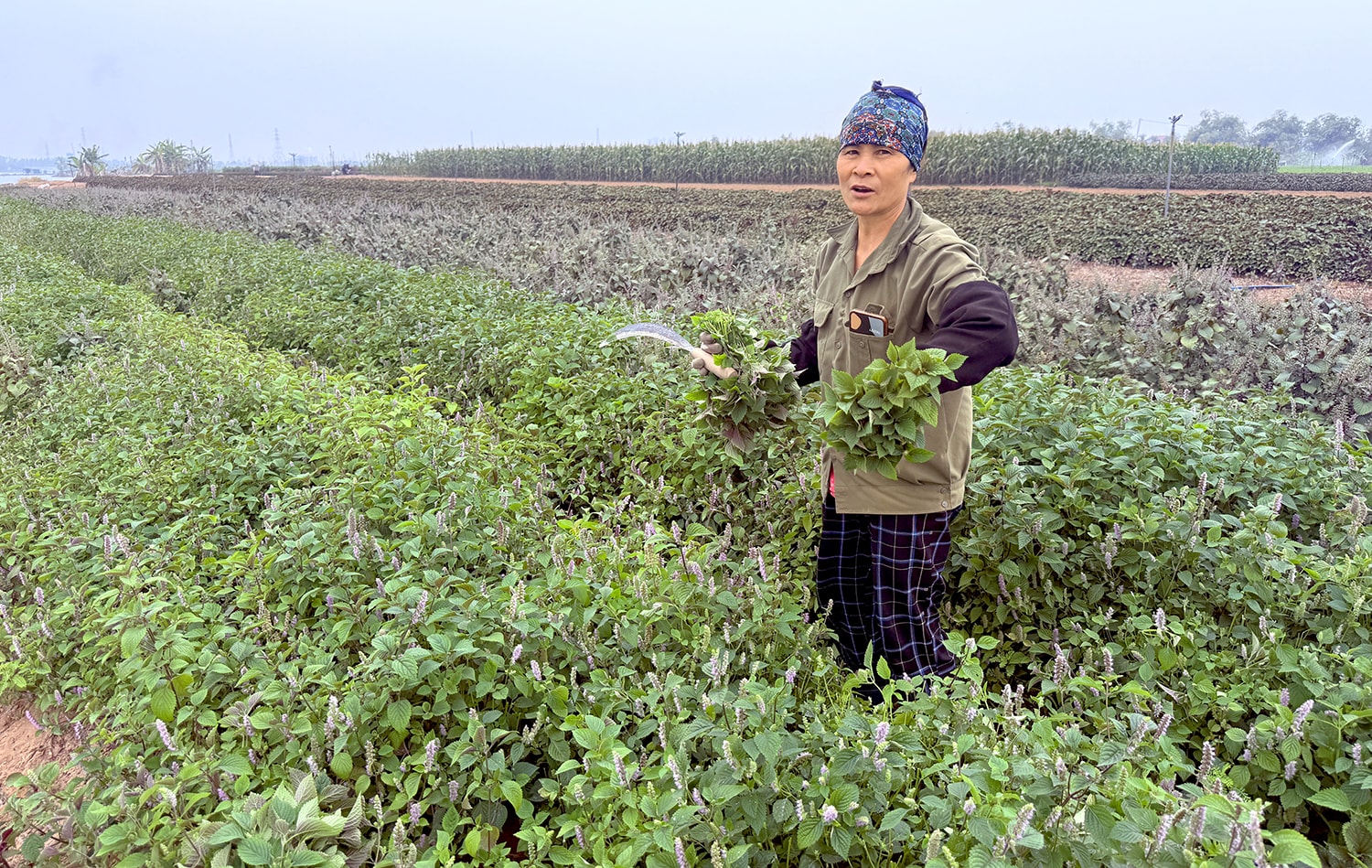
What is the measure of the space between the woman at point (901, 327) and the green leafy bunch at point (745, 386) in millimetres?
155

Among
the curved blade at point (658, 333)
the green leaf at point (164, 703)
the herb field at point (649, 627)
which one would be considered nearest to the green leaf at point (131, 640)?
the herb field at point (649, 627)

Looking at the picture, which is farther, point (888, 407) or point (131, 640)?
point (888, 407)

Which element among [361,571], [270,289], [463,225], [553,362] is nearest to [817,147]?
[463,225]

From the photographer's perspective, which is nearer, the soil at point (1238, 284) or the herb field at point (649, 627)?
the herb field at point (649, 627)

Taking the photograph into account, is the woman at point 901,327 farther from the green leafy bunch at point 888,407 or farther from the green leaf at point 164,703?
the green leaf at point 164,703

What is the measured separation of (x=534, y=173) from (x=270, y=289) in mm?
47148

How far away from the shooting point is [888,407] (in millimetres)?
1920

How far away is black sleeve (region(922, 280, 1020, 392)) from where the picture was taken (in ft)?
6.25

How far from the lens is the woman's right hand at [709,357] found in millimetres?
2608

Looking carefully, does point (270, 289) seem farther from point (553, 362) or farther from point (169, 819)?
point (169, 819)

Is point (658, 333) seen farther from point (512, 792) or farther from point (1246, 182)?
point (1246, 182)

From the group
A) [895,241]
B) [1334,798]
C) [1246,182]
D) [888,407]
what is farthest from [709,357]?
[1246,182]

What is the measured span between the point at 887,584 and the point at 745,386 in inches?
31.3

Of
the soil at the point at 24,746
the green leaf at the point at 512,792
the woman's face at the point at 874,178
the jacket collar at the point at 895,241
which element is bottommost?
the soil at the point at 24,746
